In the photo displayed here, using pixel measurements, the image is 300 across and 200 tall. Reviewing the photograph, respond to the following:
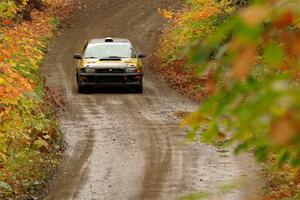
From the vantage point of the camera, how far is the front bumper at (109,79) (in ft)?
68.8

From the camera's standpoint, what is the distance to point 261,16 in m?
Result: 1.51

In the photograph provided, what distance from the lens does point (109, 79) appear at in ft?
69.1

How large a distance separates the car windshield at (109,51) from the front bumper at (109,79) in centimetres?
69

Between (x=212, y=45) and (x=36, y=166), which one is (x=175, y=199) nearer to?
(x=36, y=166)

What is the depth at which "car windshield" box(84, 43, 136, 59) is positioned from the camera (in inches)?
843

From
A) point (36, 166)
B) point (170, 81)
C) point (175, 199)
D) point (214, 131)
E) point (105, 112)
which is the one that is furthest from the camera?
point (170, 81)

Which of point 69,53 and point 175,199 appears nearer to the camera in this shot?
point 175,199

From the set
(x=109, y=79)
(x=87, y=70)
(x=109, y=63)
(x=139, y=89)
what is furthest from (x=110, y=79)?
(x=139, y=89)

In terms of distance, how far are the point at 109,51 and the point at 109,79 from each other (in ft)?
3.48

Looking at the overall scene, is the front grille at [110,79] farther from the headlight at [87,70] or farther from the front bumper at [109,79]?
the headlight at [87,70]

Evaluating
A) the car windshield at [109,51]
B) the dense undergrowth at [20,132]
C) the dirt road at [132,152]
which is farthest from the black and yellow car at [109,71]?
the dense undergrowth at [20,132]

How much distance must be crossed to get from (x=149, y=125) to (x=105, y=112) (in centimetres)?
211

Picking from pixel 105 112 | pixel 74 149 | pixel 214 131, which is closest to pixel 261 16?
pixel 214 131

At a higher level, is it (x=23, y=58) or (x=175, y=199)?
(x=23, y=58)
